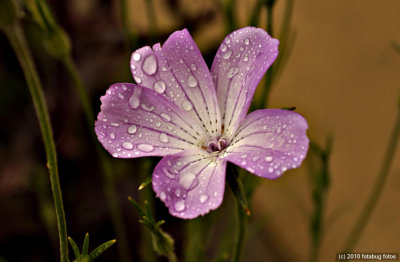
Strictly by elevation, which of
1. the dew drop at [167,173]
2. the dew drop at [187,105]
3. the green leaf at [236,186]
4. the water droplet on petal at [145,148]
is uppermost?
the dew drop at [187,105]

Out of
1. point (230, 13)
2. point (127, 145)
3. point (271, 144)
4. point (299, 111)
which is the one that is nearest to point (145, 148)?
point (127, 145)

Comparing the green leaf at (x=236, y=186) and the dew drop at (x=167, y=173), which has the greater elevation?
the dew drop at (x=167, y=173)

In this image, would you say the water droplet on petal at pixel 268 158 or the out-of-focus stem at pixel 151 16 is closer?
the water droplet on petal at pixel 268 158

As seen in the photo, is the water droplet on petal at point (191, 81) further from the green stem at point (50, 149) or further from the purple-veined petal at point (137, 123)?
A: the green stem at point (50, 149)

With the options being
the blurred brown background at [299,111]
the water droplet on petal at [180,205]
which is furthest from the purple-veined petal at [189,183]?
the blurred brown background at [299,111]

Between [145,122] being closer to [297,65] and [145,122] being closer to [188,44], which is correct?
[188,44]

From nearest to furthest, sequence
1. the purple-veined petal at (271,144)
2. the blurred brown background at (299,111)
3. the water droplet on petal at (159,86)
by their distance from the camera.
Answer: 1. the purple-veined petal at (271,144)
2. the water droplet on petal at (159,86)
3. the blurred brown background at (299,111)

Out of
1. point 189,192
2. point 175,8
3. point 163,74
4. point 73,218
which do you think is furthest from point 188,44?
point 73,218

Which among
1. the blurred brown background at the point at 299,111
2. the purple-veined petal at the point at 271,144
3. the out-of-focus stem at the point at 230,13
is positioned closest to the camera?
the purple-veined petal at the point at 271,144

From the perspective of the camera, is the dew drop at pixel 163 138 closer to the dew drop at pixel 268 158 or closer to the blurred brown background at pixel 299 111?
A: the dew drop at pixel 268 158

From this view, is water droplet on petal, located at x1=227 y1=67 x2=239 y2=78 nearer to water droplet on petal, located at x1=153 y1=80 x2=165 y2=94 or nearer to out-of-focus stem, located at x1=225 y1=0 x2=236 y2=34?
water droplet on petal, located at x1=153 y1=80 x2=165 y2=94
